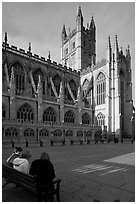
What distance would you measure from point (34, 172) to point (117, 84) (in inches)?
1415

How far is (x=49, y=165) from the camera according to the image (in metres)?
3.54

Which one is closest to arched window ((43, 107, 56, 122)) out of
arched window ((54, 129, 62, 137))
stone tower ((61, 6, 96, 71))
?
arched window ((54, 129, 62, 137))

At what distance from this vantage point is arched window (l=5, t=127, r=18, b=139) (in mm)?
22398

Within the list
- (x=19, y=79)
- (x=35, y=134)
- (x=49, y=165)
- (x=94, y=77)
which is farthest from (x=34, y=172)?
(x=94, y=77)

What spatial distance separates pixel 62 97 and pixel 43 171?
1144 inches

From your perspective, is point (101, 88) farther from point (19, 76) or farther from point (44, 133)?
point (44, 133)

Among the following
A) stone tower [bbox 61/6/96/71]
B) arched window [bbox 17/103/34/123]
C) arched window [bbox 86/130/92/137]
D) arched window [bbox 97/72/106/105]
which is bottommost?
arched window [bbox 86/130/92/137]

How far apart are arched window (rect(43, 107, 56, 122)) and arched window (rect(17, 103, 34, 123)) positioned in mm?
2715

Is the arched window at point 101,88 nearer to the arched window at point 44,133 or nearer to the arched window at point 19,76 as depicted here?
the arched window at point 44,133

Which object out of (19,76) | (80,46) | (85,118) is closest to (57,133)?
(85,118)

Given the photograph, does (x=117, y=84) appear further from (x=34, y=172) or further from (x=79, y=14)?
(x=34, y=172)

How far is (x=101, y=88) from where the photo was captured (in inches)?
1582

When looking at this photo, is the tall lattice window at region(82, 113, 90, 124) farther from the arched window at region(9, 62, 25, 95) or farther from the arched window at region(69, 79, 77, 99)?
the arched window at region(9, 62, 25, 95)

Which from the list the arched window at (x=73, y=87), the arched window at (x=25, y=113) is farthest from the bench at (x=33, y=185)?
the arched window at (x=73, y=87)
